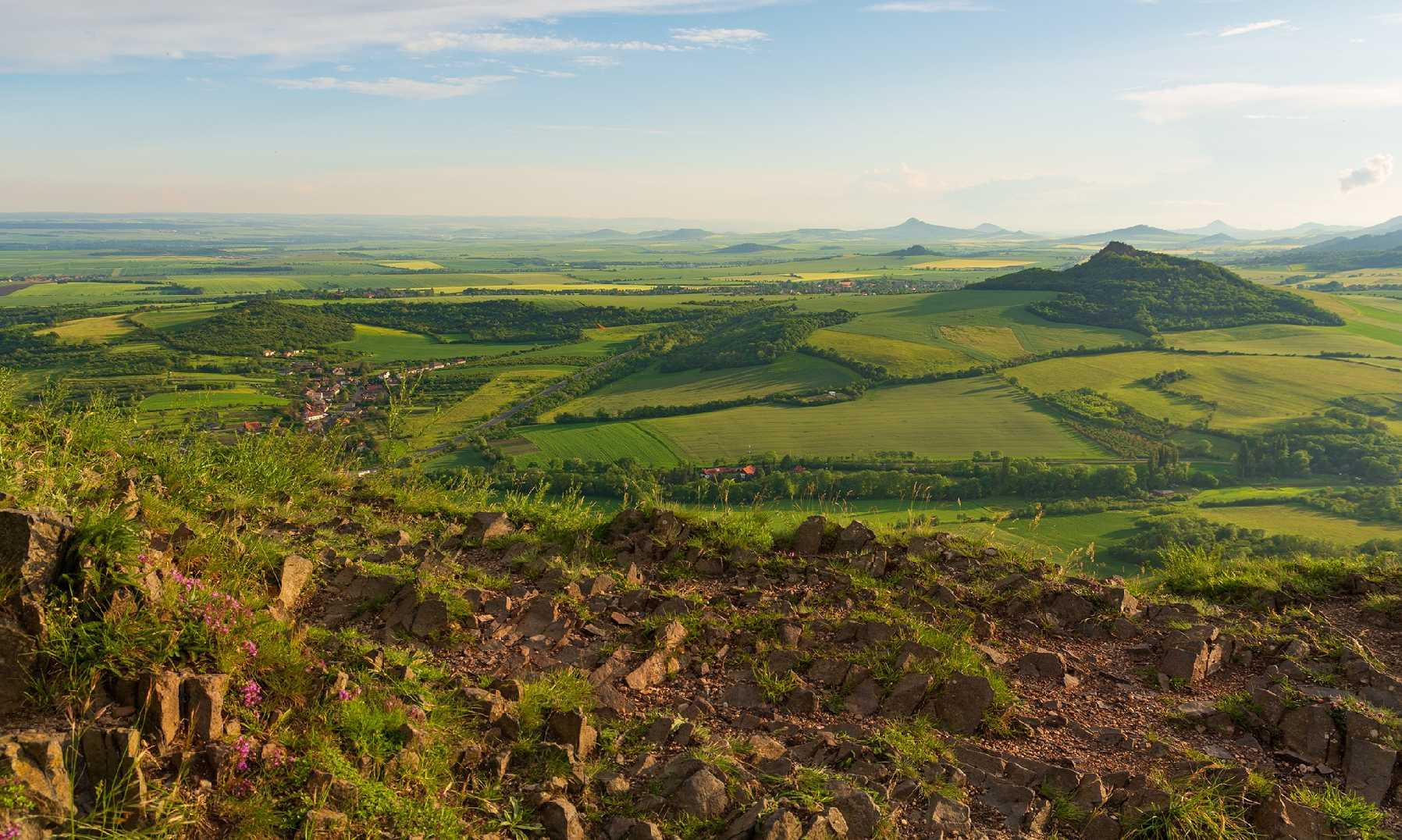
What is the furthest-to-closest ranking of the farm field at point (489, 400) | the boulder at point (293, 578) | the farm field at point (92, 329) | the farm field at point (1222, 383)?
the farm field at point (92, 329) → the farm field at point (1222, 383) → the farm field at point (489, 400) → the boulder at point (293, 578)

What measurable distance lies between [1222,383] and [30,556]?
86791 millimetres

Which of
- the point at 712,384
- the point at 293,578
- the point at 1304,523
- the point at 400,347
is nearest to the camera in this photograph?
the point at 293,578

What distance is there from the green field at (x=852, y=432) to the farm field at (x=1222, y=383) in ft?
29.3

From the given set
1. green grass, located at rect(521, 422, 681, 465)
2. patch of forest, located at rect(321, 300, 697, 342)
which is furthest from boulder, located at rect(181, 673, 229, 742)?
patch of forest, located at rect(321, 300, 697, 342)

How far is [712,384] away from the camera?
80.5m

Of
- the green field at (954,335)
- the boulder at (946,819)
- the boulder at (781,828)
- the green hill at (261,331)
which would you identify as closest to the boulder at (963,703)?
the boulder at (946,819)

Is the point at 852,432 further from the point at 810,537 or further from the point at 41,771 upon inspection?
the point at 41,771

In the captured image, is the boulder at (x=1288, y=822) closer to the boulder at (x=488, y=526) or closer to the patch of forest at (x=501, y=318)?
the boulder at (x=488, y=526)

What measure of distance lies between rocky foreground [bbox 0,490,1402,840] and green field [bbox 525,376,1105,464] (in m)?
43.6

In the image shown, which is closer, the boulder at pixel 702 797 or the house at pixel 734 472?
the boulder at pixel 702 797

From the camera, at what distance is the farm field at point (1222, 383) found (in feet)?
203

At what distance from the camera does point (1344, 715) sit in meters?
5.51

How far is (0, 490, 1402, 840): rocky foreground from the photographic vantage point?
13.2 feet

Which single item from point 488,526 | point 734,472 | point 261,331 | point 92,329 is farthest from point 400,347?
point 488,526
